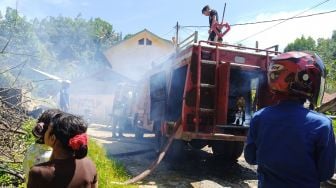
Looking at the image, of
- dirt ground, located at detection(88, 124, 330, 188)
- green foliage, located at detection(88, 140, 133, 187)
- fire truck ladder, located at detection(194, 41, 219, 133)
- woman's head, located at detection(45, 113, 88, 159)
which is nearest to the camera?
woman's head, located at detection(45, 113, 88, 159)

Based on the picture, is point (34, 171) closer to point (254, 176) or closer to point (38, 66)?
point (254, 176)

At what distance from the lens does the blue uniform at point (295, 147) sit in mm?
2021

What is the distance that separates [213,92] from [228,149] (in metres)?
2.20

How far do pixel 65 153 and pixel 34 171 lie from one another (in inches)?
9.0

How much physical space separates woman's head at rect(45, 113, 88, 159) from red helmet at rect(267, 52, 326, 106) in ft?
4.22

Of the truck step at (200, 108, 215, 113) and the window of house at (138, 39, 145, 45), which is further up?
the window of house at (138, 39, 145, 45)

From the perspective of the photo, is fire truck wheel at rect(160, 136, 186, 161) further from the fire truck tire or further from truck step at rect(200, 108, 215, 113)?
truck step at rect(200, 108, 215, 113)

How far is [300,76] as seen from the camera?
7.00ft

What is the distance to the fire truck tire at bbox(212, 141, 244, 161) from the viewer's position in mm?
8702

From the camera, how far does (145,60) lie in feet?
121

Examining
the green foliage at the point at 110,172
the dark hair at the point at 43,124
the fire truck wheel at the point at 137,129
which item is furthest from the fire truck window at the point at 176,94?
the dark hair at the point at 43,124

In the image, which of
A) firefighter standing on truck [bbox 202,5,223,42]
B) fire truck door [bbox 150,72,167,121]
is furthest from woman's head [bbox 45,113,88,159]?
firefighter standing on truck [bbox 202,5,223,42]

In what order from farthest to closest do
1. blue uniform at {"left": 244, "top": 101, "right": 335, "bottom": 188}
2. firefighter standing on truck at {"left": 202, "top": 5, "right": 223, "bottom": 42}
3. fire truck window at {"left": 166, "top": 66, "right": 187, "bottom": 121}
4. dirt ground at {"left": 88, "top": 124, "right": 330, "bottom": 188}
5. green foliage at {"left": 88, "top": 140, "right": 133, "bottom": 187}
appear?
firefighter standing on truck at {"left": 202, "top": 5, "right": 223, "bottom": 42}
fire truck window at {"left": 166, "top": 66, "right": 187, "bottom": 121}
dirt ground at {"left": 88, "top": 124, "right": 330, "bottom": 188}
green foliage at {"left": 88, "top": 140, "right": 133, "bottom": 187}
blue uniform at {"left": 244, "top": 101, "right": 335, "bottom": 188}

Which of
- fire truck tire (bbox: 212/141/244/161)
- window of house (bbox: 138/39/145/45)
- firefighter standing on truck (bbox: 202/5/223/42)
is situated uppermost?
window of house (bbox: 138/39/145/45)
